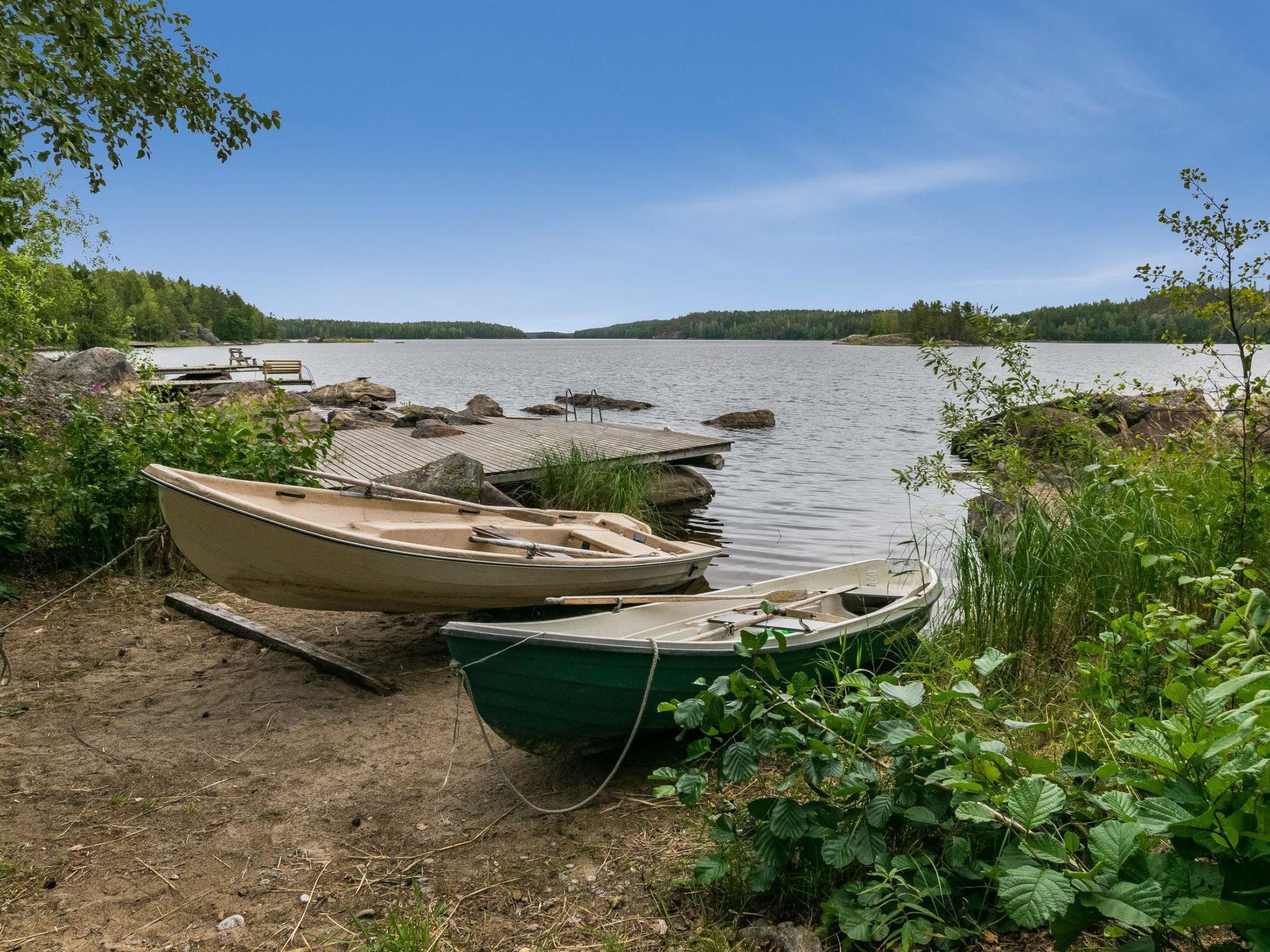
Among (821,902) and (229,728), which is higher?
(821,902)

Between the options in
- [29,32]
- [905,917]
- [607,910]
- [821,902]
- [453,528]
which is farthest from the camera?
[453,528]

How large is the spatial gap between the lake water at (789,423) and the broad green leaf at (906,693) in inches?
204

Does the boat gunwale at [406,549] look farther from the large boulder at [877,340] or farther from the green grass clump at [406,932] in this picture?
the large boulder at [877,340]

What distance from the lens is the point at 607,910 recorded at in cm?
300

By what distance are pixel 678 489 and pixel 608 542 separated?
698 cm

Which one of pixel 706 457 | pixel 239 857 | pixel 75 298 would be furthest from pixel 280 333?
pixel 239 857

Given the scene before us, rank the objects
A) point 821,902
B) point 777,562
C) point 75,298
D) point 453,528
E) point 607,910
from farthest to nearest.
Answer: point 75,298 → point 777,562 → point 453,528 → point 607,910 → point 821,902

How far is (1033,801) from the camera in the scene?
2006mm

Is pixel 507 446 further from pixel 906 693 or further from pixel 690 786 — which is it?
pixel 906 693

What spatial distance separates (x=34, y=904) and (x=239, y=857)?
73cm

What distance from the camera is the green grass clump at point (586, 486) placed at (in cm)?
1112

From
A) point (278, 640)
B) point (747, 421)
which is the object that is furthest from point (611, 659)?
point (747, 421)

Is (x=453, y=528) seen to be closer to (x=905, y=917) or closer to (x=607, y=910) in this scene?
(x=607, y=910)

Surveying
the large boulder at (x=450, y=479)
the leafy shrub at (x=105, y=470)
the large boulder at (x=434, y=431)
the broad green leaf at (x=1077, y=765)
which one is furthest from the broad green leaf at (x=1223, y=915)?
the large boulder at (x=434, y=431)
